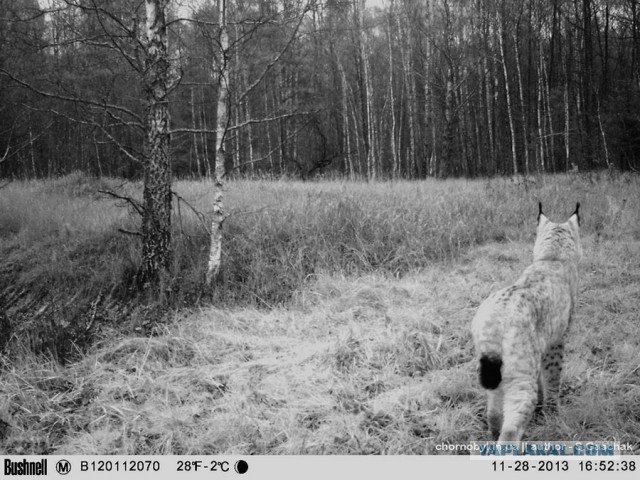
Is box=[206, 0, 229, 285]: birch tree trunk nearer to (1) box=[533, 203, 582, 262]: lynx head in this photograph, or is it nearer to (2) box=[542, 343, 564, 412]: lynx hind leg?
(1) box=[533, 203, 582, 262]: lynx head

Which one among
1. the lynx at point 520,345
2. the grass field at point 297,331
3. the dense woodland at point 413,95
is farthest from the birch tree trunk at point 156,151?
the dense woodland at point 413,95

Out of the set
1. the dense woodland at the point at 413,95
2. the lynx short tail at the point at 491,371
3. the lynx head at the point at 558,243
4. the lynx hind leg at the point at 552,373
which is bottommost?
the lynx hind leg at the point at 552,373

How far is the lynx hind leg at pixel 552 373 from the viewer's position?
10.3ft

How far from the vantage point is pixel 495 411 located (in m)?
2.49

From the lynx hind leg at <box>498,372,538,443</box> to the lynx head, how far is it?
150 centimetres

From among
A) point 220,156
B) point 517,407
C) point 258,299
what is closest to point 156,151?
point 220,156

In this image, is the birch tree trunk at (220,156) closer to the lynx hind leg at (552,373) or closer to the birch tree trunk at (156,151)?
the birch tree trunk at (156,151)

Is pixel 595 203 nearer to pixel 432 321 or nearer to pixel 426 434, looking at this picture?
pixel 432 321

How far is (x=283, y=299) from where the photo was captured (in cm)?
537

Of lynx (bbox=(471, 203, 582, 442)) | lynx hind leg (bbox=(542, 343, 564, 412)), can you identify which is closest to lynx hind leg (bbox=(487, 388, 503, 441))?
lynx (bbox=(471, 203, 582, 442))

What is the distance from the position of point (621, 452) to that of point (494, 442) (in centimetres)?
91

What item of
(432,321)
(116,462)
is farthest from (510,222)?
(116,462)

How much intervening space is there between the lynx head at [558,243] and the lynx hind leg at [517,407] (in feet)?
4.93

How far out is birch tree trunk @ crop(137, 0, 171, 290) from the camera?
5082 millimetres
